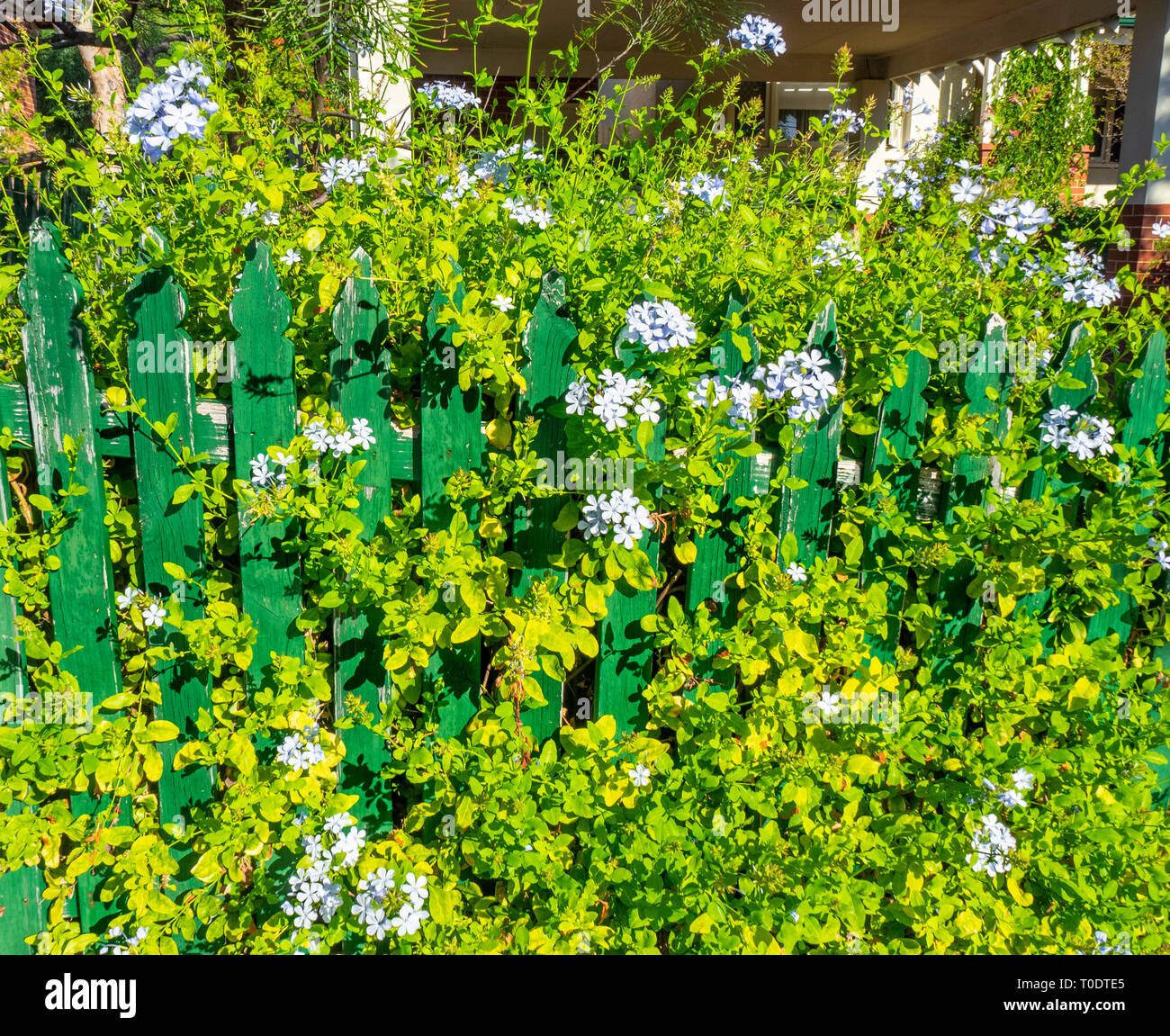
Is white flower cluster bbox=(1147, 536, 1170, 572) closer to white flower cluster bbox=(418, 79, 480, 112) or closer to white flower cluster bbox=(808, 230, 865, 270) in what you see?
white flower cluster bbox=(808, 230, 865, 270)

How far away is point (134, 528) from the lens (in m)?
1.78

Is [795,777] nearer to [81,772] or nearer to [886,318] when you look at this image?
[886,318]

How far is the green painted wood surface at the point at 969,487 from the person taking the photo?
187 cm

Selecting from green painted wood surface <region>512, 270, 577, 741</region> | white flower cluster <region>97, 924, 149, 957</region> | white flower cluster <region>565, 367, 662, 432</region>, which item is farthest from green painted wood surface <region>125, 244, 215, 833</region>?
white flower cluster <region>565, 367, 662, 432</region>

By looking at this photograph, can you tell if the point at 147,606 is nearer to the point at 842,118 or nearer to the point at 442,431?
the point at 442,431

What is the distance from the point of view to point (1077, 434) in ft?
6.11

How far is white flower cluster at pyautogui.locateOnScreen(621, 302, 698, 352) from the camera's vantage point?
1.54 meters

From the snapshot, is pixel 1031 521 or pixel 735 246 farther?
pixel 735 246

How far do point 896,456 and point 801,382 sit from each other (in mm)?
414

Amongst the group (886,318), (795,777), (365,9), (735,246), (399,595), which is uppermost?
(365,9)

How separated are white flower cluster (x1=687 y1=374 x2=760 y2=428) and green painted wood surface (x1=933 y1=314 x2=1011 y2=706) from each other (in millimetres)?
549
